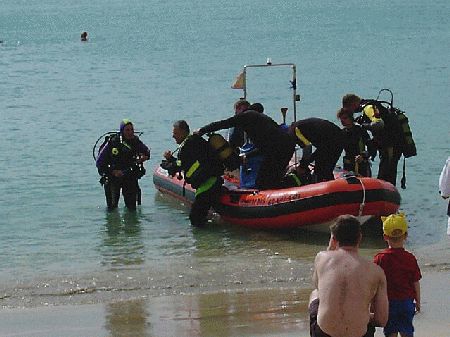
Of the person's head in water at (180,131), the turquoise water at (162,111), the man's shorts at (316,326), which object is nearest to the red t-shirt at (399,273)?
the man's shorts at (316,326)

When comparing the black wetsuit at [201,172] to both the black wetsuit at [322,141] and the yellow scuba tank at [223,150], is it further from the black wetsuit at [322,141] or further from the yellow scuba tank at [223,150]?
the black wetsuit at [322,141]

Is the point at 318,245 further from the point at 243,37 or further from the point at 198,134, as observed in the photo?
the point at 243,37

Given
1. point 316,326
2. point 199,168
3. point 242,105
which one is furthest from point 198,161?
point 316,326

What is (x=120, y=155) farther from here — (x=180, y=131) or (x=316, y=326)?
(x=316, y=326)

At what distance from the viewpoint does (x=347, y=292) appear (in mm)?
5297

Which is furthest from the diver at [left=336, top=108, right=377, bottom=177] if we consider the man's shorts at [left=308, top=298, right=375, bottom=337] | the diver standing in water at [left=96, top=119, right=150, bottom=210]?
the man's shorts at [left=308, top=298, right=375, bottom=337]

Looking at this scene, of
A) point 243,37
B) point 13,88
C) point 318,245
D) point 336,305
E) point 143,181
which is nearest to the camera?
point 336,305

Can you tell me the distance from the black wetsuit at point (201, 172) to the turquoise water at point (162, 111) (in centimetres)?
25

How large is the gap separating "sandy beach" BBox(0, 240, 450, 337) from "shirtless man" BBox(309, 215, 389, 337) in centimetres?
158

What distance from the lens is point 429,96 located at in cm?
2631

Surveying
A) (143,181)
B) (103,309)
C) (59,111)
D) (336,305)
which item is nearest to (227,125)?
(103,309)

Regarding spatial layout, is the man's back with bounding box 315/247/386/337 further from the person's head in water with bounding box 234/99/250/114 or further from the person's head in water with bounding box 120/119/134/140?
the person's head in water with bounding box 120/119/134/140

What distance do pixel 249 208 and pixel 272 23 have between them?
52.5 meters

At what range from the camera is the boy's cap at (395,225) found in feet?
19.1
